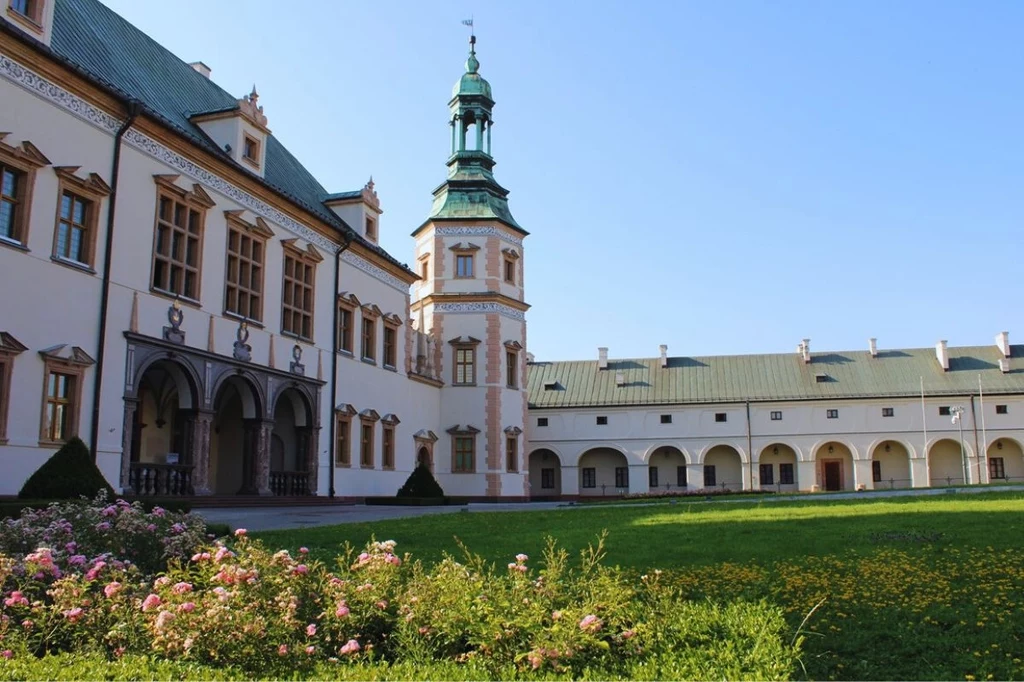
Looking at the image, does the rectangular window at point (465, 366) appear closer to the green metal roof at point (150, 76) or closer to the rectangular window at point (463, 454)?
the rectangular window at point (463, 454)

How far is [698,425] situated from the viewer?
61.1m

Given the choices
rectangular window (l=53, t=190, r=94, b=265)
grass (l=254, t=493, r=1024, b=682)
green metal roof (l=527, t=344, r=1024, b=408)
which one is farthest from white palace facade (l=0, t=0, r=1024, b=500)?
grass (l=254, t=493, r=1024, b=682)

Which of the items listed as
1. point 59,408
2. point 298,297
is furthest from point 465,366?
point 59,408

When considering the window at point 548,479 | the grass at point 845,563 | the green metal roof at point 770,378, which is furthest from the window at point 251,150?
the window at point 548,479

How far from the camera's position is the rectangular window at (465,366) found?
41344mm

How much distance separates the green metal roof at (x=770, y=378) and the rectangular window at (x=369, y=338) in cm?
3006

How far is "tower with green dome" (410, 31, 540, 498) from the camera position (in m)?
40.7

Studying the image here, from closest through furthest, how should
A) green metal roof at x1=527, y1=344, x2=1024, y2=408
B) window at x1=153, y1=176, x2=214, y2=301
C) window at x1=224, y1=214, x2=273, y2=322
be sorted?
window at x1=153, y1=176, x2=214, y2=301, window at x1=224, y1=214, x2=273, y2=322, green metal roof at x1=527, y1=344, x2=1024, y2=408

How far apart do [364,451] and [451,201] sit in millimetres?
14774

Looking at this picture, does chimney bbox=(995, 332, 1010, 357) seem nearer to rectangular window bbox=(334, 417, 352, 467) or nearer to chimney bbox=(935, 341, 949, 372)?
chimney bbox=(935, 341, 949, 372)

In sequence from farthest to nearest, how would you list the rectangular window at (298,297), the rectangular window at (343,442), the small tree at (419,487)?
the small tree at (419,487) → the rectangular window at (343,442) → the rectangular window at (298,297)

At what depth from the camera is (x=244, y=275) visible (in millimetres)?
25984

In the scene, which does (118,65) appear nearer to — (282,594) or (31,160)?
(31,160)

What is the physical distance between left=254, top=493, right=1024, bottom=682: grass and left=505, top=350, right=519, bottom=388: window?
78.9ft
